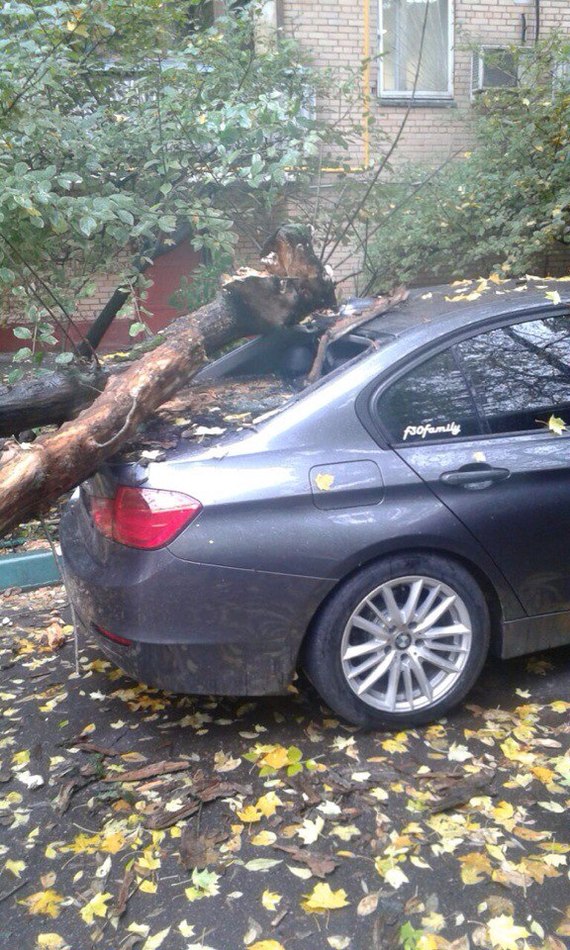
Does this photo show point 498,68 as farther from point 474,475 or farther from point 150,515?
point 150,515

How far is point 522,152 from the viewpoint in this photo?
7.93 metres

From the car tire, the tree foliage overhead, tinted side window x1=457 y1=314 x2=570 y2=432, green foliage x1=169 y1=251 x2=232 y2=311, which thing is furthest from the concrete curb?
tinted side window x1=457 y1=314 x2=570 y2=432

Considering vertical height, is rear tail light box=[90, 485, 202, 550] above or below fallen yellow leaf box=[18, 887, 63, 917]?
above

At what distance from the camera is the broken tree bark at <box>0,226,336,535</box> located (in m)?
3.19

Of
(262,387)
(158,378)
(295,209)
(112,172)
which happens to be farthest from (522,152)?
(158,378)

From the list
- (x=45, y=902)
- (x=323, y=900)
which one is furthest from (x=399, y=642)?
(x=45, y=902)

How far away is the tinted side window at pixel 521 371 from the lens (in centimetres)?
355

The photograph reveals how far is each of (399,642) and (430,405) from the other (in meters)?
0.96

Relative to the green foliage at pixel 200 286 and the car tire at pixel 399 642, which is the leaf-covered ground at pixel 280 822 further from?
the green foliage at pixel 200 286

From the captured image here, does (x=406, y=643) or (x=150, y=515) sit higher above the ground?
(x=150, y=515)

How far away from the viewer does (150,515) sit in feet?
10.3

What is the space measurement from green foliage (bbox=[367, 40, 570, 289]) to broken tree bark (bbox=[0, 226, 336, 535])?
2147 millimetres

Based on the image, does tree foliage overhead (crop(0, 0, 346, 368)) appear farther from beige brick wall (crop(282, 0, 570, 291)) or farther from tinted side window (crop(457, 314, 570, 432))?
beige brick wall (crop(282, 0, 570, 291))

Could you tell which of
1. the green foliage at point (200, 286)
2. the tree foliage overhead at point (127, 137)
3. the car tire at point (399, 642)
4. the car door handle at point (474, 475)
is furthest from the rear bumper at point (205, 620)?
the green foliage at point (200, 286)
